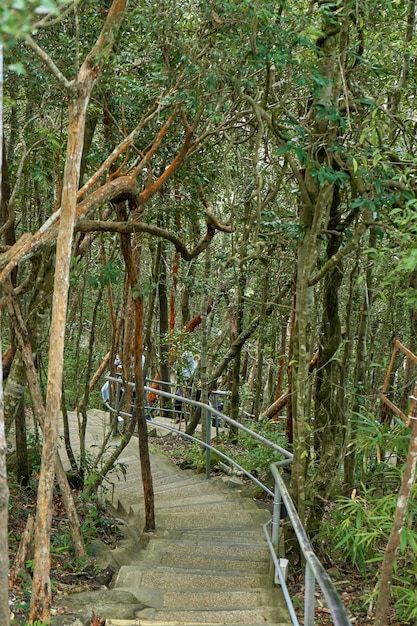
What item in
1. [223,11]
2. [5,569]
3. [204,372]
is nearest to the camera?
[5,569]

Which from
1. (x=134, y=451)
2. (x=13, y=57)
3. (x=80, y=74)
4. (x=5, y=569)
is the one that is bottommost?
(x=134, y=451)

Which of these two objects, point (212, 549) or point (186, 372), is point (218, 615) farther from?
point (186, 372)

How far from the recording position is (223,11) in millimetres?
4723

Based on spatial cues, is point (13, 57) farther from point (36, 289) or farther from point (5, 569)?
point (5, 569)

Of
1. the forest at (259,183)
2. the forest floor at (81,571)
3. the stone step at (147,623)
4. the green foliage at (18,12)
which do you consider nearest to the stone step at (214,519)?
the forest floor at (81,571)

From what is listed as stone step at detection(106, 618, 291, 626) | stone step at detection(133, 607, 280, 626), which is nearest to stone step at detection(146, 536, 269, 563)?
stone step at detection(133, 607, 280, 626)

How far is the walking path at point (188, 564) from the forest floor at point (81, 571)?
0.23m

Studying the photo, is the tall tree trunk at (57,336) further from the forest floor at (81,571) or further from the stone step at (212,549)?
the stone step at (212,549)

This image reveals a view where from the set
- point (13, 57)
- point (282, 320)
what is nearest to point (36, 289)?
point (13, 57)

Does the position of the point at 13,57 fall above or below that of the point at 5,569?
above

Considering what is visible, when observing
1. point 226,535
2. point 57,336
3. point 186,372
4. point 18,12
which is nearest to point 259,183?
point 57,336

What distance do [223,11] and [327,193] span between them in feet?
4.97

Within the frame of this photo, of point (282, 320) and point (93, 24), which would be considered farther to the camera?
point (282, 320)

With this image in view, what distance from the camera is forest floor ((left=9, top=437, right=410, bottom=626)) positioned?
14.5 ft
